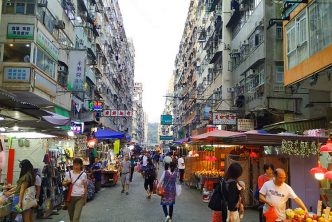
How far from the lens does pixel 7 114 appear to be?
34.7 feet

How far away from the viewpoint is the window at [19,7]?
68.6 ft

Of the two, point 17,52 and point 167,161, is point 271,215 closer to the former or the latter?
point 167,161

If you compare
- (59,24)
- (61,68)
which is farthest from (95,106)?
(59,24)

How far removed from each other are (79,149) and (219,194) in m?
17.2

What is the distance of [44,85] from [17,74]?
2184 millimetres

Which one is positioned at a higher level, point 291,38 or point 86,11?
point 86,11

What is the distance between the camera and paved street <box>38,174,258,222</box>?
1255 cm

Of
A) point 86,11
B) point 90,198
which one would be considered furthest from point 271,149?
point 86,11

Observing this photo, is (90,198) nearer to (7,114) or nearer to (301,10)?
(7,114)

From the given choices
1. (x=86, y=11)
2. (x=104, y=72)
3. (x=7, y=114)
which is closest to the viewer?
(x=7, y=114)

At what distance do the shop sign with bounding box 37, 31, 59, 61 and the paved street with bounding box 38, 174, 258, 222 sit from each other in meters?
8.70

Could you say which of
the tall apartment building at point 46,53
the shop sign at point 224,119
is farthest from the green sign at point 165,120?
the shop sign at point 224,119

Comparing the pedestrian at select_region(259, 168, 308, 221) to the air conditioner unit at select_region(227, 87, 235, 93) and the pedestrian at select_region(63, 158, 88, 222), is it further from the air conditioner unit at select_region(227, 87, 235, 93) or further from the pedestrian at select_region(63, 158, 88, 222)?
the air conditioner unit at select_region(227, 87, 235, 93)

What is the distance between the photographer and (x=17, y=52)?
20.5m
